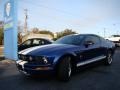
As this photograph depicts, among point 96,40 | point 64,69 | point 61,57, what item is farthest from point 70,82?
point 96,40

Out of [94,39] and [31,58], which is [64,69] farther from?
[94,39]

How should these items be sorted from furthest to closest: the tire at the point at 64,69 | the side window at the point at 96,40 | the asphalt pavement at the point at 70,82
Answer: the side window at the point at 96,40
the tire at the point at 64,69
the asphalt pavement at the point at 70,82

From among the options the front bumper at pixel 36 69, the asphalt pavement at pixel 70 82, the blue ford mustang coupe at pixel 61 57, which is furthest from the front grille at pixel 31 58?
the asphalt pavement at pixel 70 82

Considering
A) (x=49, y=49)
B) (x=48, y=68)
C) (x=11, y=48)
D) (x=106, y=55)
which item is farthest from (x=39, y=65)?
(x=11, y=48)

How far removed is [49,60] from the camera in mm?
5566

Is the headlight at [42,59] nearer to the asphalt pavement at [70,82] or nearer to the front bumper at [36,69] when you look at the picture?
the front bumper at [36,69]

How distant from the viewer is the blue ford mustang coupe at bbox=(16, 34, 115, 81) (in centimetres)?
557

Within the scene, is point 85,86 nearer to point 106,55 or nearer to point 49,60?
point 49,60

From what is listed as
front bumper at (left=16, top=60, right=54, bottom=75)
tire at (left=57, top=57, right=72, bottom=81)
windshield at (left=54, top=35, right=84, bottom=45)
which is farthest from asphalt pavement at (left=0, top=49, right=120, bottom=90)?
windshield at (left=54, top=35, right=84, bottom=45)

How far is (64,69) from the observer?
19.2 feet

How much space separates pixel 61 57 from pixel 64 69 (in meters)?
0.35

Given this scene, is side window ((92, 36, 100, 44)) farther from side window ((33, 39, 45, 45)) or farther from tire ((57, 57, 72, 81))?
side window ((33, 39, 45, 45))

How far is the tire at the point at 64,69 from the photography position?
578 cm

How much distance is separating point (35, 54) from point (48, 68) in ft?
1.75
